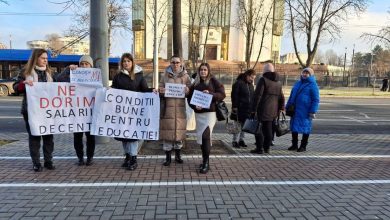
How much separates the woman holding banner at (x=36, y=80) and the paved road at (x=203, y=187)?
212 mm

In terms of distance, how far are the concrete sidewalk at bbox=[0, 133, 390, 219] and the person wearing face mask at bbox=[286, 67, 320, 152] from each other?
59 cm

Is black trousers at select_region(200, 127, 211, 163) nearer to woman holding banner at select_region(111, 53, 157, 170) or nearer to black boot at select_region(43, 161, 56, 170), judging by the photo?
woman holding banner at select_region(111, 53, 157, 170)

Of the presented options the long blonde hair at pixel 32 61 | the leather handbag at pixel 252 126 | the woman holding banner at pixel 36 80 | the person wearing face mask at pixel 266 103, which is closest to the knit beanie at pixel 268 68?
the person wearing face mask at pixel 266 103

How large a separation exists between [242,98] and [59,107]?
4.01 meters

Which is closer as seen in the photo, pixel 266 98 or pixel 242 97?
pixel 266 98

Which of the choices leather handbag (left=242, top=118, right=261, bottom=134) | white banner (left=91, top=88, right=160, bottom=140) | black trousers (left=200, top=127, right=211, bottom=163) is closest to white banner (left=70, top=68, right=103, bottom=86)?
white banner (left=91, top=88, right=160, bottom=140)

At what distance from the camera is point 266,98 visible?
7523mm

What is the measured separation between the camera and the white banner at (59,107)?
5.92m

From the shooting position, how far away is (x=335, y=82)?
148ft

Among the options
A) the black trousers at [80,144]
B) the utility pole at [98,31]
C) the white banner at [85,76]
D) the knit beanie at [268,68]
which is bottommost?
the black trousers at [80,144]

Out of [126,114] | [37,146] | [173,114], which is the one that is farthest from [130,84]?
[37,146]

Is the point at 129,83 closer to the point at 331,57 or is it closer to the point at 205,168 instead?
the point at 205,168

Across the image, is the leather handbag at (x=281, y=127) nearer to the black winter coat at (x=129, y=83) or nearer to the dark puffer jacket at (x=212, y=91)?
the dark puffer jacket at (x=212, y=91)

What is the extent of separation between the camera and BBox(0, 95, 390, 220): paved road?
14.4 feet
